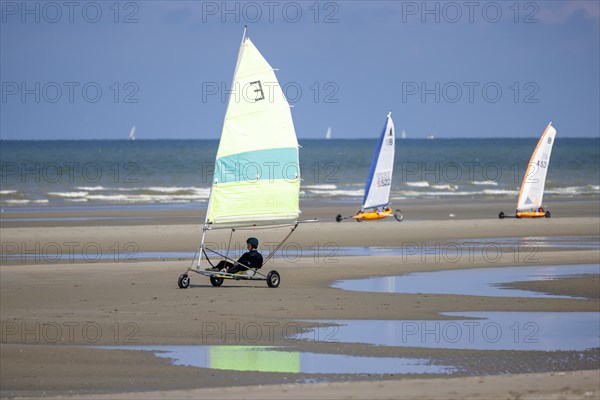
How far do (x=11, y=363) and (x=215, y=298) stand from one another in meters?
5.92

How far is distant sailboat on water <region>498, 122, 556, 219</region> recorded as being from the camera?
37.9 metres

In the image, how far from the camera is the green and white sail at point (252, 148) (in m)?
19.7

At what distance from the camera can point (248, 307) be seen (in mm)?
16781

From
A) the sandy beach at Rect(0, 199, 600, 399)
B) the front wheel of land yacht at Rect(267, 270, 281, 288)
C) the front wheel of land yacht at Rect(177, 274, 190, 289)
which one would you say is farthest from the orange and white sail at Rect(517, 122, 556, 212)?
the front wheel of land yacht at Rect(177, 274, 190, 289)

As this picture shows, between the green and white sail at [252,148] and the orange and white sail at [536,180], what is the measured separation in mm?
19701

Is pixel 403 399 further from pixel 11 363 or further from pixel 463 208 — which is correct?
pixel 463 208

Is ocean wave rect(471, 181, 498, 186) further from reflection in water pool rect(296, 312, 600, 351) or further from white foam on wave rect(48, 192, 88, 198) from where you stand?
reflection in water pool rect(296, 312, 600, 351)

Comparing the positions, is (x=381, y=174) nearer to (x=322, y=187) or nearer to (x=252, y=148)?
(x=252, y=148)

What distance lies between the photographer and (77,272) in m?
21.4

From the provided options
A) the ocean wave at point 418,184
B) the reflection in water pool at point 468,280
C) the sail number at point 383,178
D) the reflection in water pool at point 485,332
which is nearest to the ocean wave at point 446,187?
the ocean wave at point 418,184

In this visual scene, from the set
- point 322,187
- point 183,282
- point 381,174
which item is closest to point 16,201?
point 381,174

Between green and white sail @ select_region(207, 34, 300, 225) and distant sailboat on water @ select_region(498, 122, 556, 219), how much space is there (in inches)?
748

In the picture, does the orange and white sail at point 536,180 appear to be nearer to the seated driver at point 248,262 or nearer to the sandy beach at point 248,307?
the sandy beach at point 248,307

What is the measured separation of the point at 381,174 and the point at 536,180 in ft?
19.6
